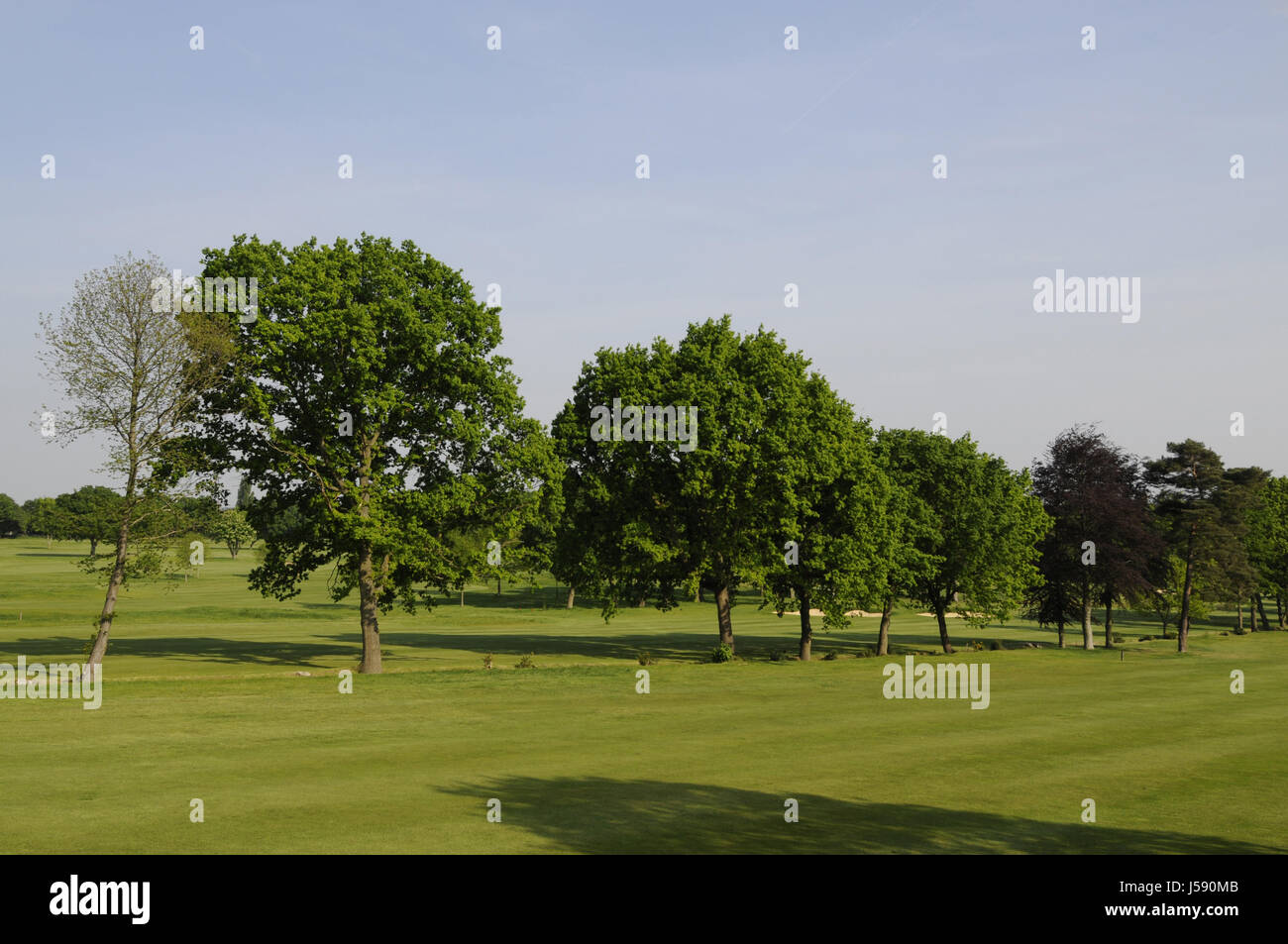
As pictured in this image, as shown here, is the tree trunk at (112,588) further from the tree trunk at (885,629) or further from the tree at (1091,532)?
the tree at (1091,532)

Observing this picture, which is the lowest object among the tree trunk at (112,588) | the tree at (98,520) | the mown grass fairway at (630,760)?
the mown grass fairway at (630,760)

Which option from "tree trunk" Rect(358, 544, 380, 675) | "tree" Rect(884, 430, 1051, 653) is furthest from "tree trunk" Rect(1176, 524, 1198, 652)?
"tree trunk" Rect(358, 544, 380, 675)

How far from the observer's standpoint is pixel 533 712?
36.8 m

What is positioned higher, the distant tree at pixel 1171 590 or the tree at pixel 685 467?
the tree at pixel 685 467

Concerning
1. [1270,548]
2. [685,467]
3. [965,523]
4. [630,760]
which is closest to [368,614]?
[685,467]

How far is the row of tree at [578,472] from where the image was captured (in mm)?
48062

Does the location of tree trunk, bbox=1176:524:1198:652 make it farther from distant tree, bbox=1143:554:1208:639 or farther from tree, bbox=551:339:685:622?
tree, bbox=551:339:685:622

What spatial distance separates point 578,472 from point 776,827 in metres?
45.8

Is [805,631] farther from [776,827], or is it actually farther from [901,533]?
[776,827]

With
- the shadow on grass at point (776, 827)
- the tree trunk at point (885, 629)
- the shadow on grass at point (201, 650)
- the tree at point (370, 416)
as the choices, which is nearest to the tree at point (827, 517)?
the tree trunk at point (885, 629)

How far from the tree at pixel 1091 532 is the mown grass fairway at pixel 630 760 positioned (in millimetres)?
20026

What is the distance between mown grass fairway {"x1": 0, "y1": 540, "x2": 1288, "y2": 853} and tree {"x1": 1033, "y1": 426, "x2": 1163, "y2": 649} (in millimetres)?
20026
